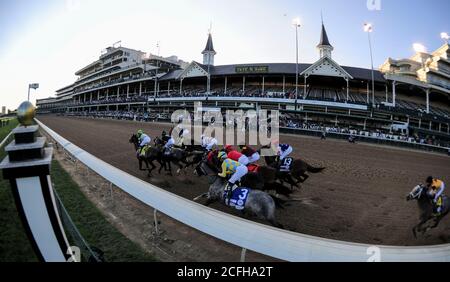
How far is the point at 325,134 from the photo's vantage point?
21.5m

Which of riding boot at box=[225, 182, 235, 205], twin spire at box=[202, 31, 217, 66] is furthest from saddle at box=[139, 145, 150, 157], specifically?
twin spire at box=[202, 31, 217, 66]

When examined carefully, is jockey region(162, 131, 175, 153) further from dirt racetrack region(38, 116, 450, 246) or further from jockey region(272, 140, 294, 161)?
jockey region(272, 140, 294, 161)

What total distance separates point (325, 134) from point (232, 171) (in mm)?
18073

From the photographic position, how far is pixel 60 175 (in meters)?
8.13

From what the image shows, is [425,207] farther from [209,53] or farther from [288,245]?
[209,53]

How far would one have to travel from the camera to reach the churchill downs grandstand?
538 cm

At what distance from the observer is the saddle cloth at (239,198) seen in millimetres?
5113

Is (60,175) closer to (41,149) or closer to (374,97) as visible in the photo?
(41,149)

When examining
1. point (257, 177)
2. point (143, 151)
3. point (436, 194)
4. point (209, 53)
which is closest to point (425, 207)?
point (436, 194)

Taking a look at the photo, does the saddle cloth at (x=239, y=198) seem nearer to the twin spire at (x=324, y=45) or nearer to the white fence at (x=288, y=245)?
the white fence at (x=288, y=245)

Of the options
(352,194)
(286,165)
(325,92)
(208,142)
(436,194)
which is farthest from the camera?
(325,92)

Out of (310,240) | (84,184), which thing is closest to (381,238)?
(310,240)

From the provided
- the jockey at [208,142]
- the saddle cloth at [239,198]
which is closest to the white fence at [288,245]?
the saddle cloth at [239,198]

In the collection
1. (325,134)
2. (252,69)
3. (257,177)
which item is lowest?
(257,177)
